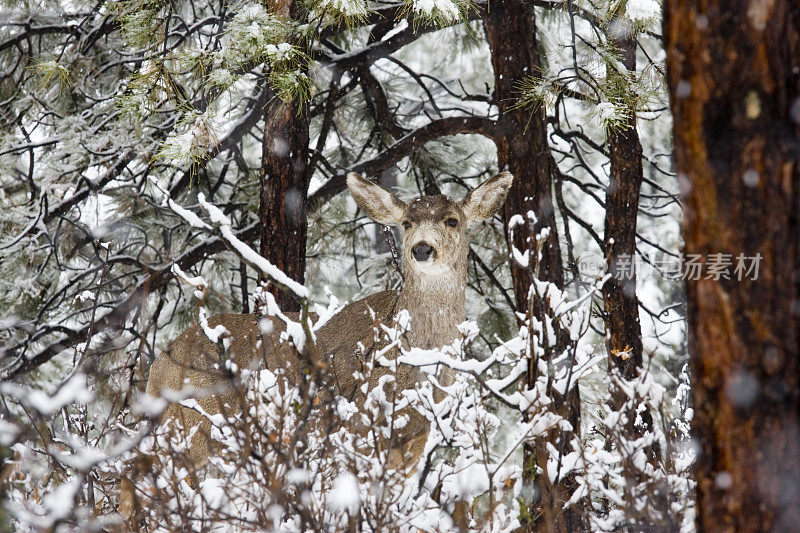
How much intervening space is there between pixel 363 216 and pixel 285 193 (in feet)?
4.01

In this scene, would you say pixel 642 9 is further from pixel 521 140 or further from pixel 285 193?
pixel 285 193

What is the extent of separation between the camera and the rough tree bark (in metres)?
5.97

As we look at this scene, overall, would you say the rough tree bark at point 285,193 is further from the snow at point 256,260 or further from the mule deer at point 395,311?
the snow at point 256,260

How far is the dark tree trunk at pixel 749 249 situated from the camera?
1.97 m

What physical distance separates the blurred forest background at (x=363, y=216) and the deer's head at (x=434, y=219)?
0.25 metres

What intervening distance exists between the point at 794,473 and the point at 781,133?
87cm

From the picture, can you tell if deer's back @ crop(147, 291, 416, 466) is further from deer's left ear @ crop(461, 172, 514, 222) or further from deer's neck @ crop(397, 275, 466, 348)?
deer's left ear @ crop(461, 172, 514, 222)

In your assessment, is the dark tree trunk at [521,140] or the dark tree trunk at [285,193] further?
the dark tree trunk at [285,193]

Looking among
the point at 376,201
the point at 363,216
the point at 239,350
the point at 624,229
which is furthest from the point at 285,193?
the point at 624,229

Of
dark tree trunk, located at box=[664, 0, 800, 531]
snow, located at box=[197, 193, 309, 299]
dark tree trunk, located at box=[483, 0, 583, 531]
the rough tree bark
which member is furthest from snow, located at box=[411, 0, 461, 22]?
dark tree trunk, located at box=[664, 0, 800, 531]

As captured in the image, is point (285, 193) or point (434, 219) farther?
point (285, 193)

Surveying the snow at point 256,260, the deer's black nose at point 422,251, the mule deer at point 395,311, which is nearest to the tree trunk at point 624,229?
the mule deer at point 395,311

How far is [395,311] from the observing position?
4777 mm

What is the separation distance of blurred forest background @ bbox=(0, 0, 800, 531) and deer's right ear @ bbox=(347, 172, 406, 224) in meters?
0.43
